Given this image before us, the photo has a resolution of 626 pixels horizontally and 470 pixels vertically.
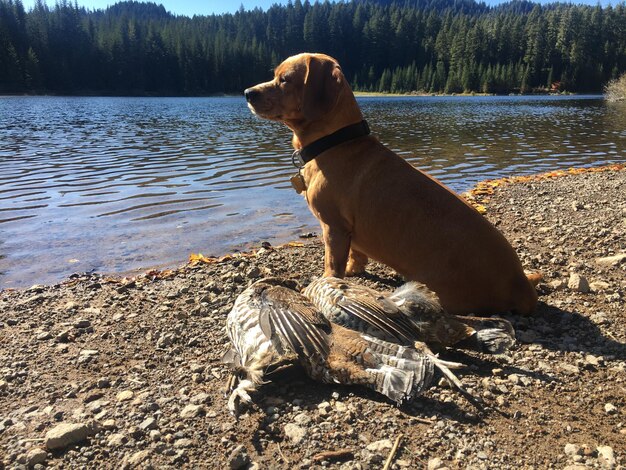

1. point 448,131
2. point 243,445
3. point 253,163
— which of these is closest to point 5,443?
point 243,445

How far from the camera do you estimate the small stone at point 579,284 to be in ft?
14.9

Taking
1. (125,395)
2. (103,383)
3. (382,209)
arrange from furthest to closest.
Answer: (382,209)
(103,383)
(125,395)

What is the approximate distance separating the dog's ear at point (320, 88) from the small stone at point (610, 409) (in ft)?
10.7

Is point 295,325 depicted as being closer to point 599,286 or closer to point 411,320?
point 411,320

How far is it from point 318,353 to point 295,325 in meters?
0.22

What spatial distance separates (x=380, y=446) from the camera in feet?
8.19

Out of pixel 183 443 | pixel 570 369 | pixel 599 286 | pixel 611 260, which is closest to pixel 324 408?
pixel 183 443

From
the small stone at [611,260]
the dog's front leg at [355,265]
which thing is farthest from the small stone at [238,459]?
the small stone at [611,260]

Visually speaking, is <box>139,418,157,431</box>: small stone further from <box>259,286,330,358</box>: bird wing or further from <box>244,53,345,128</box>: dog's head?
<box>244,53,345,128</box>: dog's head

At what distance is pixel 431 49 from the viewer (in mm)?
161125

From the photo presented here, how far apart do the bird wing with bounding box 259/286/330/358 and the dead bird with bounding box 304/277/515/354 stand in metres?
0.16

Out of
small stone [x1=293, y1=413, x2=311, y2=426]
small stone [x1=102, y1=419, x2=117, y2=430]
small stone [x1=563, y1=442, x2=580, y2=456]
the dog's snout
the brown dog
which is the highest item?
the dog's snout

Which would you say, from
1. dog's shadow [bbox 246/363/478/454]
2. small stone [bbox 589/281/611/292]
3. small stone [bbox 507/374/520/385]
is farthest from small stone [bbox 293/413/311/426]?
small stone [bbox 589/281/611/292]

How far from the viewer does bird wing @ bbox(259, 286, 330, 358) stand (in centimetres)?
290
